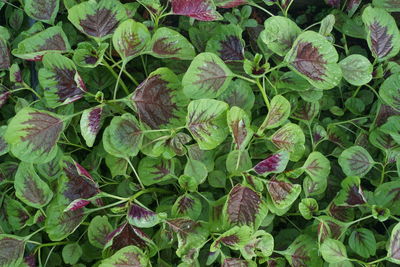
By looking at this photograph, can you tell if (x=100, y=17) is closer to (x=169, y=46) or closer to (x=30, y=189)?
(x=169, y=46)

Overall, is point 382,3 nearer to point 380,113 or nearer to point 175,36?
A: point 380,113

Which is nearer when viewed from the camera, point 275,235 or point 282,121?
point 282,121

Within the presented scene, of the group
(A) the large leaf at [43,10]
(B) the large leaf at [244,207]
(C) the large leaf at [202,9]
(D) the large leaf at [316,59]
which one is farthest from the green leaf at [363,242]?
(A) the large leaf at [43,10]

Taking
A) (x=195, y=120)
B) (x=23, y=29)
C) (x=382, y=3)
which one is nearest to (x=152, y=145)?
(x=195, y=120)

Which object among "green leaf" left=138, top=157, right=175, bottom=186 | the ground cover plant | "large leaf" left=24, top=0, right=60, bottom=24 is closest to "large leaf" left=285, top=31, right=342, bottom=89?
the ground cover plant

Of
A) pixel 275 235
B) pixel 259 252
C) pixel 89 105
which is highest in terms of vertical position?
pixel 89 105

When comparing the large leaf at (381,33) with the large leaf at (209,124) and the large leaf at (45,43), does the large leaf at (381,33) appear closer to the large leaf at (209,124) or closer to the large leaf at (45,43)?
the large leaf at (209,124)
